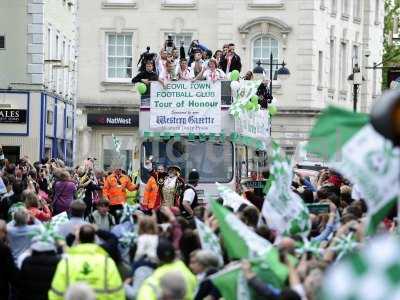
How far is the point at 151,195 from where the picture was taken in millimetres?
27734

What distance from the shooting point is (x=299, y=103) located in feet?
203

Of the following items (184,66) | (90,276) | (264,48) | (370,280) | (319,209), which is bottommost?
(90,276)

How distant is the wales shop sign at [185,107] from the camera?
1168 inches

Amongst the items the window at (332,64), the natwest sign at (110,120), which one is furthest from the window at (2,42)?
the window at (332,64)

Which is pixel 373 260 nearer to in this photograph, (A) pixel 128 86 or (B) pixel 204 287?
(B) pixel 204 287

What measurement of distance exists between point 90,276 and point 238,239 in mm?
1324

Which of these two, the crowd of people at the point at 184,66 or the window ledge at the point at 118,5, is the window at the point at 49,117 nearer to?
the window ledge at the point at 118,5

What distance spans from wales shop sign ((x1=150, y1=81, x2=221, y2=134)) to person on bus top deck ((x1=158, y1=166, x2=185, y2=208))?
78.9 inches

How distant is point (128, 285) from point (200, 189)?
15462mm

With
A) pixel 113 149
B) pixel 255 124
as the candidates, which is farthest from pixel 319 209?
pixel 113 149

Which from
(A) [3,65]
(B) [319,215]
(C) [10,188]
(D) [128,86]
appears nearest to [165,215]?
(B) [319,215]

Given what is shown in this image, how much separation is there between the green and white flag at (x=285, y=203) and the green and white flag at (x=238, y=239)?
1699 millimetres

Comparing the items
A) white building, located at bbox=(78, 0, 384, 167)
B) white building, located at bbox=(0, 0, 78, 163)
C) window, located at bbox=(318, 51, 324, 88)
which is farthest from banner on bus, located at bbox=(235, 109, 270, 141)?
window, located at bbox=(318, 51, 324, 88)

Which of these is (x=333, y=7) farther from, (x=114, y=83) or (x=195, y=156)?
(x=195, y=156)
